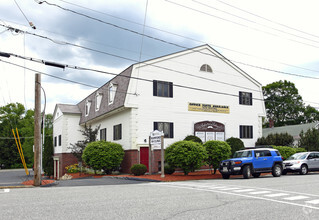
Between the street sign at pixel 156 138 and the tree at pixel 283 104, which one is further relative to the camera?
the tree at pixel 283 104

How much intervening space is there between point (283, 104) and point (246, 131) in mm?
37350

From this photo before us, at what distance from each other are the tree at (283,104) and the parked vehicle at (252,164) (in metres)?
45.6

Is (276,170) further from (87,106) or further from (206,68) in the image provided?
(87,106)

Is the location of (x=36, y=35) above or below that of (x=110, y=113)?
above

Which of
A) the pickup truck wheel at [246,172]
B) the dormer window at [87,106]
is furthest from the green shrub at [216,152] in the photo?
the dormer window at [87,106]

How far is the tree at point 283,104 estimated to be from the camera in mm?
65188

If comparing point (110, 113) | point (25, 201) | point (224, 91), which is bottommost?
point (25, 201)

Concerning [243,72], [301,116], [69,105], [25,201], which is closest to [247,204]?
[25,201]

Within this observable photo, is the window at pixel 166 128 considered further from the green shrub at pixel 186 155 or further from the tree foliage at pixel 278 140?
the tree foliage at pixel 278 140

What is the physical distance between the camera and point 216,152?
23500mm

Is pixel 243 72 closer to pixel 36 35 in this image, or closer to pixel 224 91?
pixel 224 91

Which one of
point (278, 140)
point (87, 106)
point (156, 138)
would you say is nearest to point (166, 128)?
point (156, 138)

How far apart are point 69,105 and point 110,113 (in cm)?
1384

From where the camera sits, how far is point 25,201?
10242 millimetres
